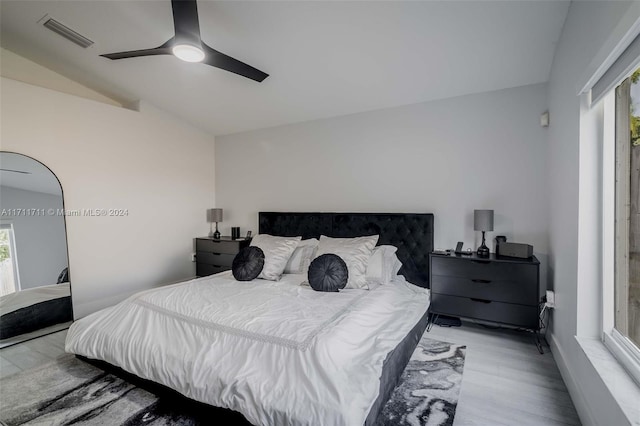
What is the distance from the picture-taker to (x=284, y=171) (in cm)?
421

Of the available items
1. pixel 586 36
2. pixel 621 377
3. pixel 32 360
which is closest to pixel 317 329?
pixel 621 377

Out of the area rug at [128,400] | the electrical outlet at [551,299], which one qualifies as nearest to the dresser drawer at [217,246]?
the area rug at [128,400]

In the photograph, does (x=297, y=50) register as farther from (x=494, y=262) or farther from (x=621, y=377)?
(x=621, y=377)

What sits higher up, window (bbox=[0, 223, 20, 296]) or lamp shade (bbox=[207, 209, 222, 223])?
lamp shade (bbox=[207, 209, 222, 223])

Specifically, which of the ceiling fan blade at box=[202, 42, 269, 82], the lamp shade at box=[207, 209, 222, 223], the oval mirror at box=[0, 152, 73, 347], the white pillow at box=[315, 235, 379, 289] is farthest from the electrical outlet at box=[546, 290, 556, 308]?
the oval mirror at box=[0, 152, 73, 347]

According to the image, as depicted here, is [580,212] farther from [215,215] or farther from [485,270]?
[215,215]

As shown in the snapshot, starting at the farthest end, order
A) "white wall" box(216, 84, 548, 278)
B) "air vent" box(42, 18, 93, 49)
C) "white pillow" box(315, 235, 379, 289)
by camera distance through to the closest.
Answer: "white wall" box(216, 84, 548, 278), "air vent" box(42, 18, 93, 49), "white pillow" box(315, 235, 379, 289)

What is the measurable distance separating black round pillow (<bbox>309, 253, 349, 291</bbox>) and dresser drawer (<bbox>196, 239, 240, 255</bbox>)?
1.88 metres

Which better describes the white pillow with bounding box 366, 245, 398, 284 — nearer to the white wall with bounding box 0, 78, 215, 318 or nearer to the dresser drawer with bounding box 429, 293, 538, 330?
the dresser drawer with bounding box 429, 293, 538, 330

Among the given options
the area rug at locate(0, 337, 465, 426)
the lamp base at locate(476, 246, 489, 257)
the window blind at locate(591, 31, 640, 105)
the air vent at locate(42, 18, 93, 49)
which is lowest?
the area rug at locate(0, 337, 465, 426)

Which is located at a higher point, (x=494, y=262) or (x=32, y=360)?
(x=494, y=262)

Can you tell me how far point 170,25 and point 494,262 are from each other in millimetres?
3617

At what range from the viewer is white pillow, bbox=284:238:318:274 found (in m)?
3.19

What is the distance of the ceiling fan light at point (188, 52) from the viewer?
6.29 feet
